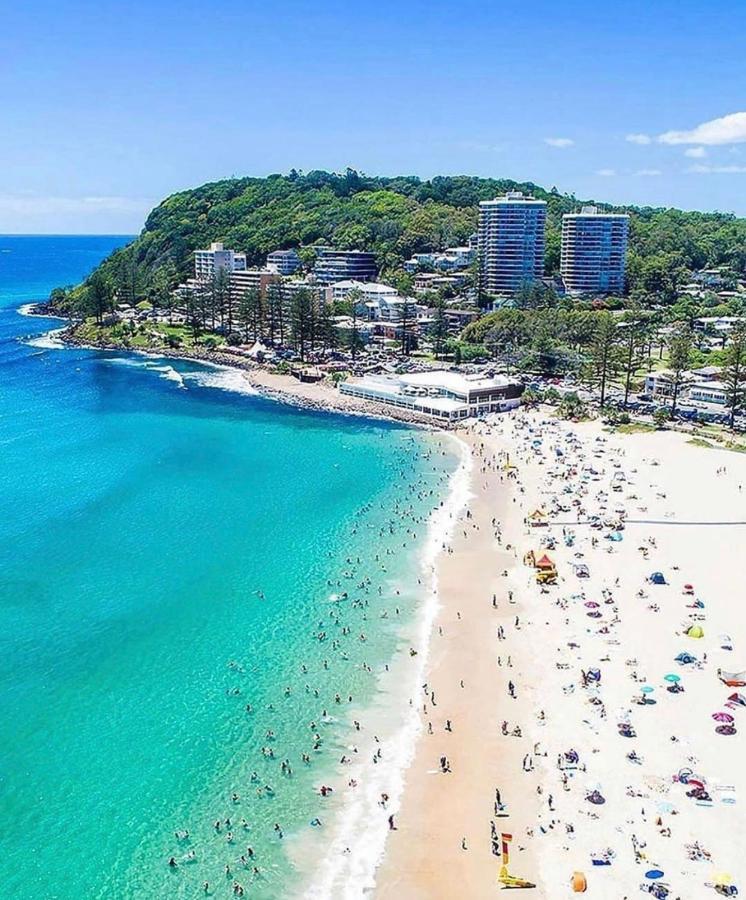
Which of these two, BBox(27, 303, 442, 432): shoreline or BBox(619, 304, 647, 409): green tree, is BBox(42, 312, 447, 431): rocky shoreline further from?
BBox(619, 304, 647, 409): green tree

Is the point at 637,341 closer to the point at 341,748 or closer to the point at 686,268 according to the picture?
the point at 686,268

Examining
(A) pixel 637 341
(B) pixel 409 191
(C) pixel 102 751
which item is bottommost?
(C) pixel 102 751

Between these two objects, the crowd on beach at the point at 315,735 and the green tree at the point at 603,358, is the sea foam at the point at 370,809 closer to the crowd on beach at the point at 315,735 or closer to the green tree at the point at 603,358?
the crowd on beach at the point at 315,735

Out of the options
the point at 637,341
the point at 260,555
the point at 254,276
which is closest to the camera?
the point at 260,555

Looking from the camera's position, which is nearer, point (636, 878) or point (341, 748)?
point (636, 878)

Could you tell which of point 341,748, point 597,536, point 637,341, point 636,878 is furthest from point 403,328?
point 636,878

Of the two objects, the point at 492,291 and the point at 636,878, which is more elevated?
the point at 492,291

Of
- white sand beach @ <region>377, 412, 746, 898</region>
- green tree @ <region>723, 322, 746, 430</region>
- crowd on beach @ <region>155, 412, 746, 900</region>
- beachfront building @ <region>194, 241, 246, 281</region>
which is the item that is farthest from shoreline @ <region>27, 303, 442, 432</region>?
beachfront building @ <region>194, 241, 246, 281</region>
